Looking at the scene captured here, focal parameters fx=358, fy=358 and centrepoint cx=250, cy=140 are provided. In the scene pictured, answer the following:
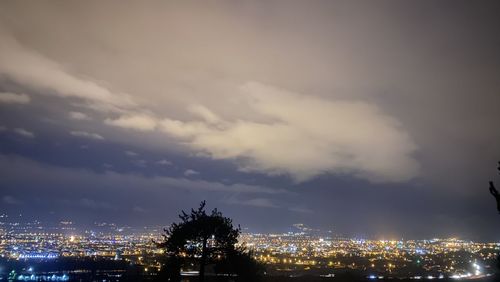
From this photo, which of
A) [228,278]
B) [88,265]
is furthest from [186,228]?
[88,265]

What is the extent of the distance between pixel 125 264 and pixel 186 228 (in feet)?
384

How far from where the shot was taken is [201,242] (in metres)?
30.3

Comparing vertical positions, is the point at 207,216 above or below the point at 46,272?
above

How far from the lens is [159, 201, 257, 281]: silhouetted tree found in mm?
29969

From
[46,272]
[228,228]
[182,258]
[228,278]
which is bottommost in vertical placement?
[46,272]

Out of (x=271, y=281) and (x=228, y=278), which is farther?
(x=271, y=281)

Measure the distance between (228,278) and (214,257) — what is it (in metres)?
16.6

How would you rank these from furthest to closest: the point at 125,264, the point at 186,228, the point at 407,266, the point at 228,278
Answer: the point at 125,264 < the point at 407,266 < the point at 228,278 < the point at 186,228

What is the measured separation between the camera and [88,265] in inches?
5340

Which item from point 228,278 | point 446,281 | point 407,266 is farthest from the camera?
point 407,266

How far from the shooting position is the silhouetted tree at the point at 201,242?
30.0m

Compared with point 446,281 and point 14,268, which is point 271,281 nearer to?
point 446,281

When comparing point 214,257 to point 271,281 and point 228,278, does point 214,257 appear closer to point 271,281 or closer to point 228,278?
point 228,278

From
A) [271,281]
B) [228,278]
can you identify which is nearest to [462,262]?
[271,281]
